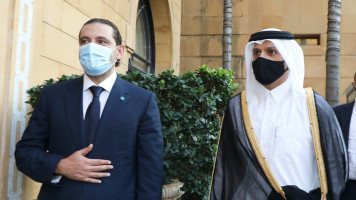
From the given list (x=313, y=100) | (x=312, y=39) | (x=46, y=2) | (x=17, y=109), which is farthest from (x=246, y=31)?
(x=313, y=100)

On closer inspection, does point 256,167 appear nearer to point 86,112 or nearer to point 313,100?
point 313,100

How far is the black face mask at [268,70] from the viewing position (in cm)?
250

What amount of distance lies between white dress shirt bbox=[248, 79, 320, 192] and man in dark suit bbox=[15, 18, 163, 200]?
2.36 ft

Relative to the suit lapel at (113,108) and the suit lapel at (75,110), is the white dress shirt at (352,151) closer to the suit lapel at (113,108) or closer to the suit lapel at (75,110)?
the suit lapel at (113,108)

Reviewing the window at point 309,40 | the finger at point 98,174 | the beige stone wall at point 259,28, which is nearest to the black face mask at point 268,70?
the finger at point 98,174

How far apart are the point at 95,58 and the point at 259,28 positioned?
1277 centimetres

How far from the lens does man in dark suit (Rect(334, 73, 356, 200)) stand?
3.22 m

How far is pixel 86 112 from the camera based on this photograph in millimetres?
2471

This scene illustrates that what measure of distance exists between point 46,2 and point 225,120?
346 centimetres

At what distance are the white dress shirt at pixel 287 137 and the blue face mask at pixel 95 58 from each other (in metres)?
1.10

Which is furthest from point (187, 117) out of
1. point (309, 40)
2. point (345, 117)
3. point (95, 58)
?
point (309, 40)

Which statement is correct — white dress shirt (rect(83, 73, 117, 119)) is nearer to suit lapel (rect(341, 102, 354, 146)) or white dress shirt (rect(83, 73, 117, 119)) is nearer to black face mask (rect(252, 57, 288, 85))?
black face mask (rect(252, 57, 288, 85))

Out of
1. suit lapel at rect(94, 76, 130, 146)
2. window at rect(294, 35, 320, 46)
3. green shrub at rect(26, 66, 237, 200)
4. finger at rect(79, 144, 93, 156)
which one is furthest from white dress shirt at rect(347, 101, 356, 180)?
window at rect(294, 35, 320, 46)

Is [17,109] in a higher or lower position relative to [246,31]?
lower
